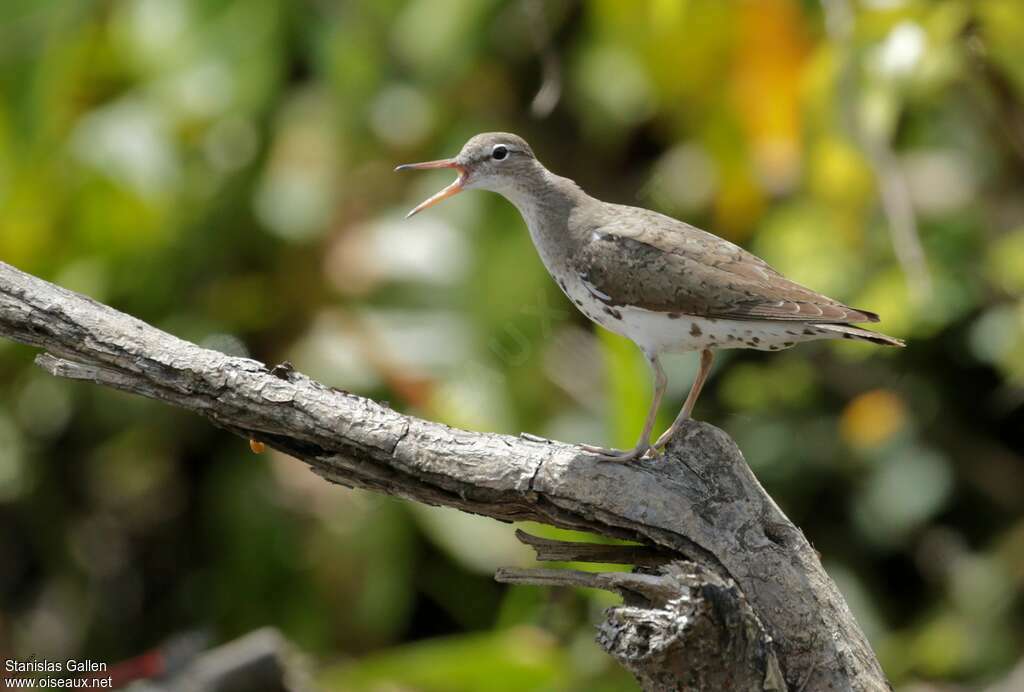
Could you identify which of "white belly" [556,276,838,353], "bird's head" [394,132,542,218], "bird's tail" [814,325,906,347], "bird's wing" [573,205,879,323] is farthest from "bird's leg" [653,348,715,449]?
"bird's head" [394,132,542,218]

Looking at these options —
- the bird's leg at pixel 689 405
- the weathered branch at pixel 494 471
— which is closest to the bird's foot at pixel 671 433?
the bird's leg at pixel 689 405

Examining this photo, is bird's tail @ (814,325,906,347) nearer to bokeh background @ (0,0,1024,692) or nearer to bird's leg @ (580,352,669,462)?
bird's leg @ (580,352,669,462)

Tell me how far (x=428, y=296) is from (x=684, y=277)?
3849mm

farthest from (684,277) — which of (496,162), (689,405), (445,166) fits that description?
(445,166)

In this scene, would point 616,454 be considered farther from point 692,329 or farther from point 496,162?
point 496,162

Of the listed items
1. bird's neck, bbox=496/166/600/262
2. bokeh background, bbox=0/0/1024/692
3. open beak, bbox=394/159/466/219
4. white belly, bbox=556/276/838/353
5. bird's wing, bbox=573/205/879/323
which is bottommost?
bokeh background, bbox=0/0/1024/692

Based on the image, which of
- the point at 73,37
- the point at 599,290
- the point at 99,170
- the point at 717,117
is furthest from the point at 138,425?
the point at 599,290

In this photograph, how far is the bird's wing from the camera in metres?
4.05

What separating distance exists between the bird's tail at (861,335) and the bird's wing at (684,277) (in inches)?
1.2

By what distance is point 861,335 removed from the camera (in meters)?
3.85

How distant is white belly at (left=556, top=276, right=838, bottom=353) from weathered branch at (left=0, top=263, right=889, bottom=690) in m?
0.54

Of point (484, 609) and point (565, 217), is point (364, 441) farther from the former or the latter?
point (484, 609)

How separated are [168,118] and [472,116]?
6.57ft

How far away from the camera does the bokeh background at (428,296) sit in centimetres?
700
